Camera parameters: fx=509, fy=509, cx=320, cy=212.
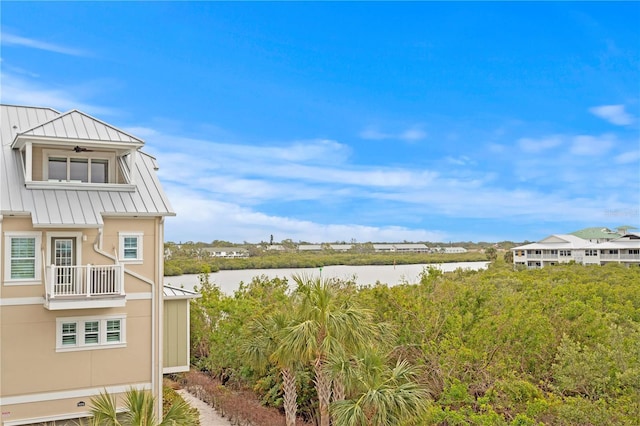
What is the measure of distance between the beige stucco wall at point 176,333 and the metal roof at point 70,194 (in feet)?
8.40

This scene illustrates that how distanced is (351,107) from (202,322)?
456 inches

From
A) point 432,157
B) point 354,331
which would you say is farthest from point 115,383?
point 432,157

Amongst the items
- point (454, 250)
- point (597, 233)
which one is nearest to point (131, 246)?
point (454, 250)

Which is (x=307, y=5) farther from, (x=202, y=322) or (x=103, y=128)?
(x=202, y=322)

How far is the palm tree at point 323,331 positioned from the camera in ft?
37.7

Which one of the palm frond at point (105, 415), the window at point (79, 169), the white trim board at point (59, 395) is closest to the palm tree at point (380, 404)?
the palm frond at point (105, 415)

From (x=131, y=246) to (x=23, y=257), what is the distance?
2.34 meters

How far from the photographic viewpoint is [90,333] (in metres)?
12.0

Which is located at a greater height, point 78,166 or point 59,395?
point 78,166

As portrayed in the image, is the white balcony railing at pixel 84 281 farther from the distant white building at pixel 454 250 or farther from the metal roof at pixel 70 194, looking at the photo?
the distant white building at pixel 454 250

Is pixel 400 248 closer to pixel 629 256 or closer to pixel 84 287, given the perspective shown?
pixel 629 256

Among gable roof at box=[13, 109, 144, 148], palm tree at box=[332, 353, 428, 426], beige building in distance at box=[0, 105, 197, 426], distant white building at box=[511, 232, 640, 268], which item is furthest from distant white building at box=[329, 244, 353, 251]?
palm tree at box=[332, 353, 428, 426]

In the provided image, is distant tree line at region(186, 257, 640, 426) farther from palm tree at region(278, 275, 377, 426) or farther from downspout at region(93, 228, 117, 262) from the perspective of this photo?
downspout at region(93, 228, 117, 262)

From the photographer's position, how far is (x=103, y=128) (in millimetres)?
13430
